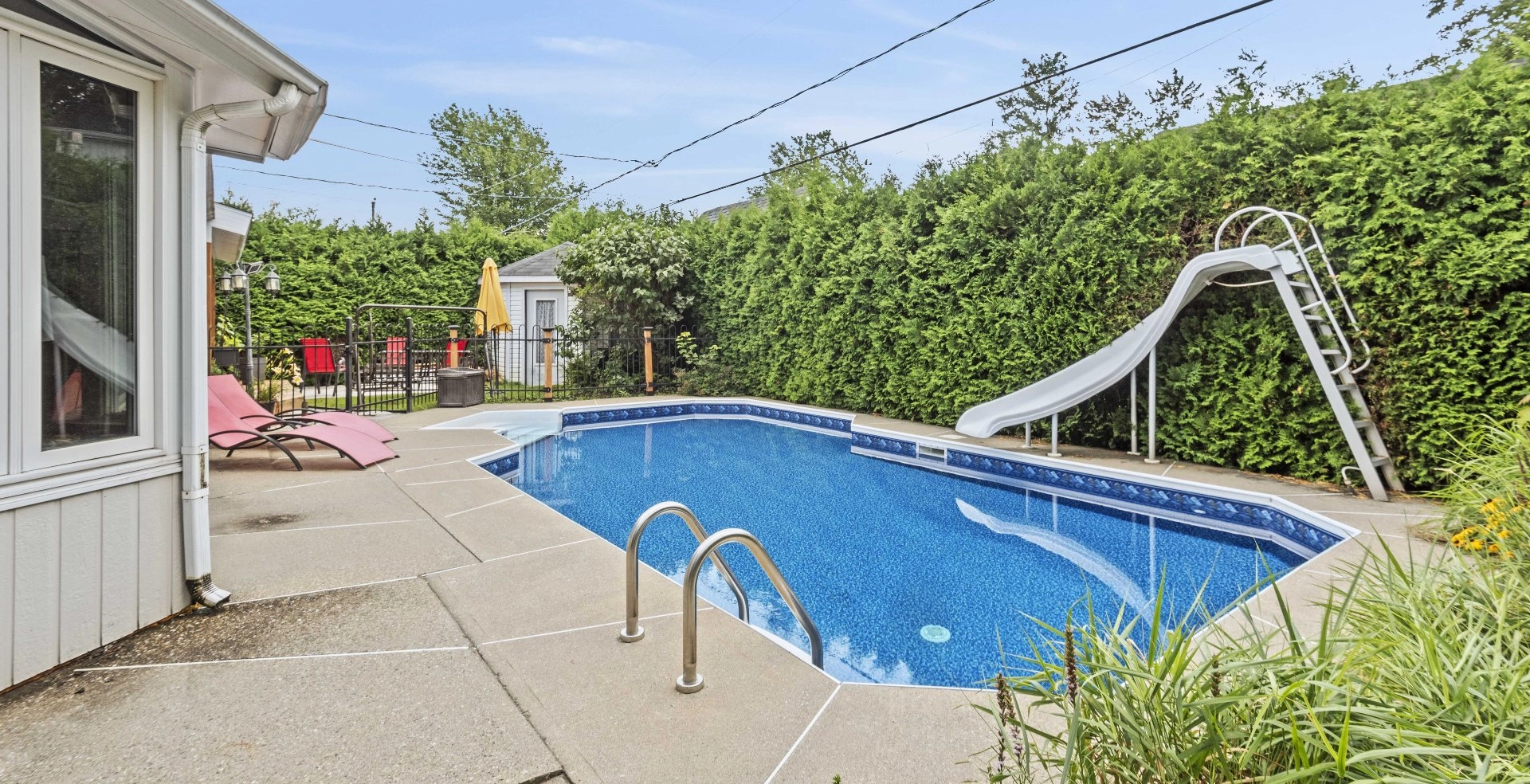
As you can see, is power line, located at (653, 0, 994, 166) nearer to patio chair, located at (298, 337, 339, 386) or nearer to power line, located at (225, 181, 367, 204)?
patio chair, located at (298, 337, 339, 386)

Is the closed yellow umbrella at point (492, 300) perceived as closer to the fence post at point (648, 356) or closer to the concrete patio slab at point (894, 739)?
the fence post at point (648, 356)

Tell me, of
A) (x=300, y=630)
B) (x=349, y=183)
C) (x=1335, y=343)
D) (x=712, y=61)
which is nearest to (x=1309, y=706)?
(x=300, y=630)

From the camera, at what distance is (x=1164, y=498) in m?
6.60

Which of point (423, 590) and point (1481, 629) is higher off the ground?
point (1481, 629)

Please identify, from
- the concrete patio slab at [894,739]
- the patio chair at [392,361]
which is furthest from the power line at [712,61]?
the concrete patio slab at [894,739]

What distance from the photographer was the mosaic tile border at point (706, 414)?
11.3m

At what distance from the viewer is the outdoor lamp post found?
35.0 ft

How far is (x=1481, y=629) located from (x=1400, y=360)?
4.81 meters

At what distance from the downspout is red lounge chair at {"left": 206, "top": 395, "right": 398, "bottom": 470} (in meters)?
3.36

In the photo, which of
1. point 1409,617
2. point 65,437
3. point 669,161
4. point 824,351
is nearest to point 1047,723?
point 1409,617

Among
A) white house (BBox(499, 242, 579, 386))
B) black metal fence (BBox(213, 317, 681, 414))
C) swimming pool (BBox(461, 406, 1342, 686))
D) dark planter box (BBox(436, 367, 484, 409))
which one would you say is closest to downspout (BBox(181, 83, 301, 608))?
swimming pool (BBox(461, 406, 1342, 686))

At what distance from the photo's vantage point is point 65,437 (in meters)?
2.95

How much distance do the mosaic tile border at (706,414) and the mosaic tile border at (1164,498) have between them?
9.82ft

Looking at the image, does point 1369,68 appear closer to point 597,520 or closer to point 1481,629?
point 1481,629
